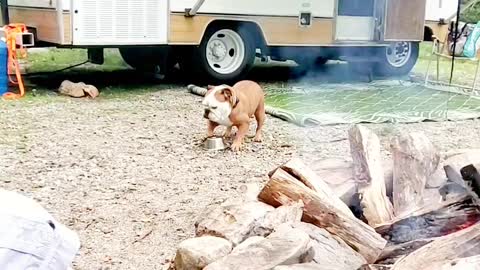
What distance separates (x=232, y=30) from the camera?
6.23m

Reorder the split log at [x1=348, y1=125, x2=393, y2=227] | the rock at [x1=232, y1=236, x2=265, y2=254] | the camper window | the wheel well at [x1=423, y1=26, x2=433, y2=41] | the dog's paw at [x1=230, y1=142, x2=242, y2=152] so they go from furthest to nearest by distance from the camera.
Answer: the wheel well at [x1=423, y1=26, x2=433, y2=41], the camper window, the dog's paw at [x1=230, y1=142, x2=242, y2=152], the split log at [x1=348, y1=125, x2=393, y2=227], the rock at [x1=232, y1=236, x2=265, y2=254]

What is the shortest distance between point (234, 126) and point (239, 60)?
2.47 m

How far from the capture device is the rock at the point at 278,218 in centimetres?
212

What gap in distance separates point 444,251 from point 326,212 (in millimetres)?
468

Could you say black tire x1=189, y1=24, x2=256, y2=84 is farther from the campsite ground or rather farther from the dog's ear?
the dog's ear

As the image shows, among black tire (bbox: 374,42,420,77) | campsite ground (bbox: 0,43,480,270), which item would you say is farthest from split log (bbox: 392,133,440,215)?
black tire (bbox: 374,42,420,77)

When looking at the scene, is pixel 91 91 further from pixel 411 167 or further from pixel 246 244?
pixel 246 244

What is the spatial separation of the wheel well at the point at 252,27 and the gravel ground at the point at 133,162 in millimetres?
1024

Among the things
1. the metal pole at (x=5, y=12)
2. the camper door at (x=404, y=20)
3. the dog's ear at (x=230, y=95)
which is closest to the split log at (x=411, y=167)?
the dog's ear at (x=230, y=95)

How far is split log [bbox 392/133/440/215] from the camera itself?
2.35 m

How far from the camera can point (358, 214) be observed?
2.41m

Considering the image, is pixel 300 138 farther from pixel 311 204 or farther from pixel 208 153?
pixel 311 204

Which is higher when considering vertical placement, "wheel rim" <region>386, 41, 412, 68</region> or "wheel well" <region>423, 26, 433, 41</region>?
"wheel well" <region>423, 26, 433, 41</region>

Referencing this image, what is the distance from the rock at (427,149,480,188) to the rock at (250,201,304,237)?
59 centimetres
